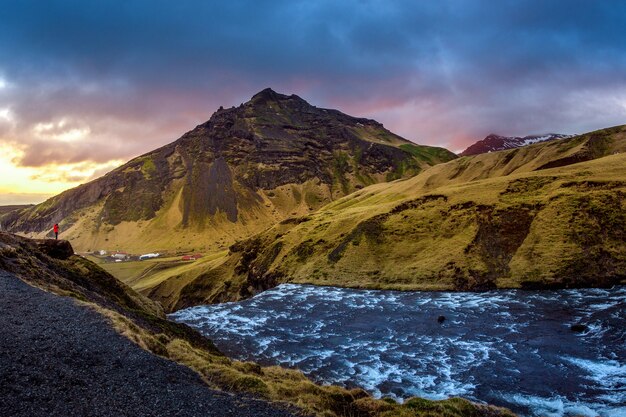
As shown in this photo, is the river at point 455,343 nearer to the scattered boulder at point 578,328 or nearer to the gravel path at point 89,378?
the scattered boulder at point 578,328

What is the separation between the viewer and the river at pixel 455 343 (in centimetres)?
2809

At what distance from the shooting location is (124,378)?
58.6ft

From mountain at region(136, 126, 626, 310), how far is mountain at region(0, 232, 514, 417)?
42642mm

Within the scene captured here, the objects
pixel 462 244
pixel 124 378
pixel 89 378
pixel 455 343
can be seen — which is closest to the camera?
pixel 89 378

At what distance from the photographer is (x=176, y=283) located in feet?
362

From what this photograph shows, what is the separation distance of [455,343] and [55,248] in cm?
4421

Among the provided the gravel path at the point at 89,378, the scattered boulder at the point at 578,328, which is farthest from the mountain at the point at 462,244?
the gravel path at the point at 89,378

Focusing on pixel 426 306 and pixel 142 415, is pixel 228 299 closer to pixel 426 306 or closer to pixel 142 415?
pixel 426 306

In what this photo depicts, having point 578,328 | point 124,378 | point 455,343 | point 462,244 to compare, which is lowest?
point 455,343

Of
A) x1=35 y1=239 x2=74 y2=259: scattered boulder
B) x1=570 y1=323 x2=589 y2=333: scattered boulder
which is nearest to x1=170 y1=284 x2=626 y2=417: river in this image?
x1=570 y1=323 x2=589 y2=333: scattered boulder

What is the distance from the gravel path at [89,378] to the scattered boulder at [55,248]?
2472cm

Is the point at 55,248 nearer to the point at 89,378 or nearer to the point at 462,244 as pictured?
the point at 89,378

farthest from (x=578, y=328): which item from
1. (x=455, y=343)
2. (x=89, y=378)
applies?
(x=89, y=378)

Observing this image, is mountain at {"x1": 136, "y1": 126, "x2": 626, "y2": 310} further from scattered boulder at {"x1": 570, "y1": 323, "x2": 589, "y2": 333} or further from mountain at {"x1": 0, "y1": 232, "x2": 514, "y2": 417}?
mountain at {"x1": 0, "y1": 232, "x2": 514, "y2": 417}
